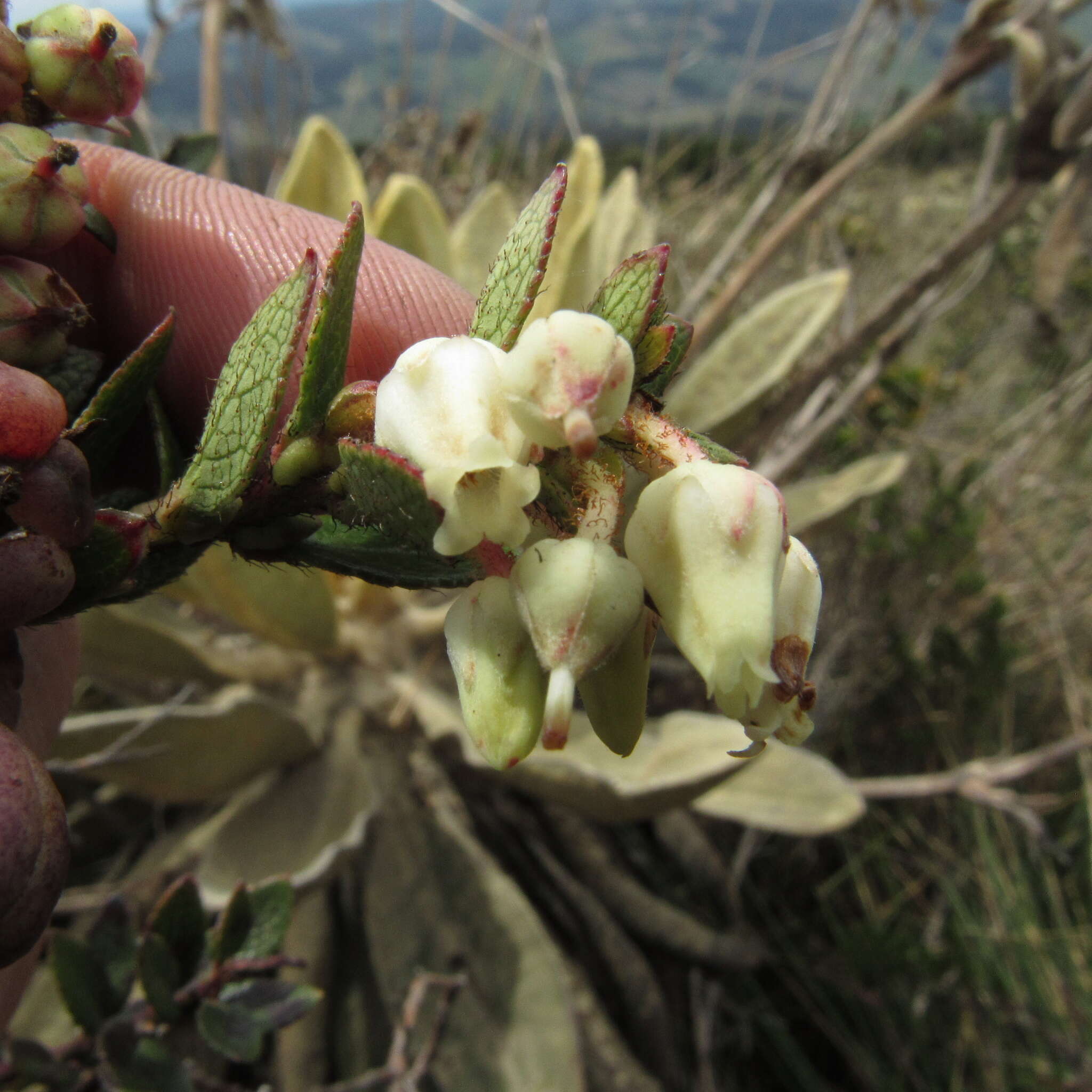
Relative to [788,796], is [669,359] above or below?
above

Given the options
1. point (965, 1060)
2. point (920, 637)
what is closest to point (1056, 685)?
point (920, 637)

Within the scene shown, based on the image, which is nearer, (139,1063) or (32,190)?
(32,190)

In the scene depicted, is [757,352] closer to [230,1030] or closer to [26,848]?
[230,1030]

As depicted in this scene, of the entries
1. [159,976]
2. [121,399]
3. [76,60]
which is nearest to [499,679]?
[121,399]

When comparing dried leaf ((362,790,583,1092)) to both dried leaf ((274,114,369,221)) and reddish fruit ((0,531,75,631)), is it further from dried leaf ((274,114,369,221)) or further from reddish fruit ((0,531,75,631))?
dried leaf ((274,114,369,221))

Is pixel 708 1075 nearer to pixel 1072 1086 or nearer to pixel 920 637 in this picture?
pixel 1072 1086

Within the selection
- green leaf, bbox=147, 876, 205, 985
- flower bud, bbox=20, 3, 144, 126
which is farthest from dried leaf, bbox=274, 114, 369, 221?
green leaf, bbox=147, 876, 205, 985
